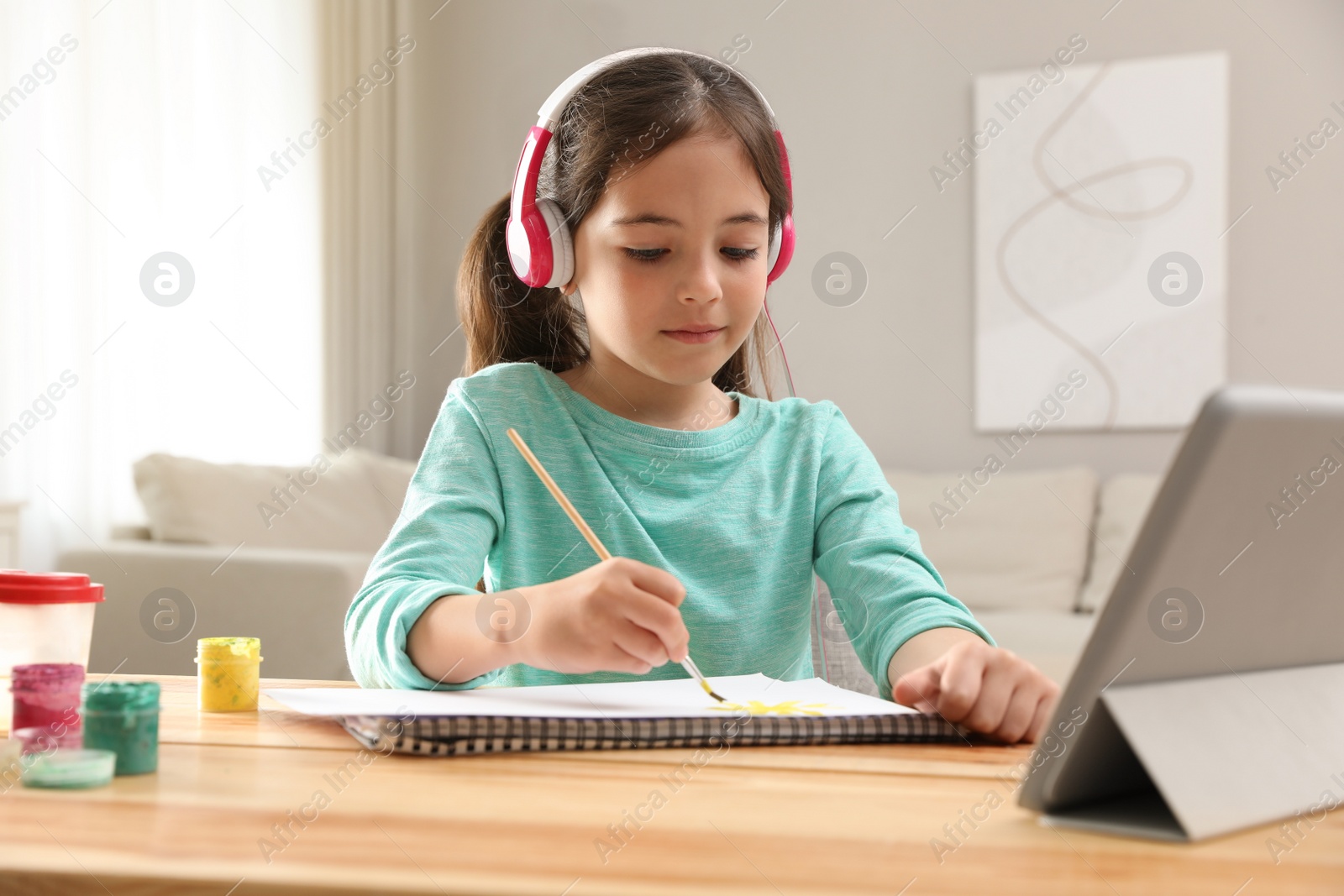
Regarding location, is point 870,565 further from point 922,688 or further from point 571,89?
point 571,89

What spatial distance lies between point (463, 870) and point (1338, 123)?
11.4 ft

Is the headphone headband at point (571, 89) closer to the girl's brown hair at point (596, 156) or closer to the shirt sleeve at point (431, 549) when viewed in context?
the girl's brown hair at point (596, 156)

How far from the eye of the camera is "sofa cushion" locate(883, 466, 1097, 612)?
9.70ft

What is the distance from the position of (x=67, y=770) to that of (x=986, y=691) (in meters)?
0.49

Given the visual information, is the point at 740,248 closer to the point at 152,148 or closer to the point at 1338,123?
the point at 152,148

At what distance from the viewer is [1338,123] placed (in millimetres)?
3133

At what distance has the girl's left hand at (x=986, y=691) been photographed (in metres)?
0.68

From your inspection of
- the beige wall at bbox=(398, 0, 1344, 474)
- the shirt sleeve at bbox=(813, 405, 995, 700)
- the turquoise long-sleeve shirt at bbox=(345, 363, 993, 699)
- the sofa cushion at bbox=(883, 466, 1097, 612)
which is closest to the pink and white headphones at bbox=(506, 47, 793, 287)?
the turquoise long-sleeve shirt at bbox=(345, 363, 993, 699)

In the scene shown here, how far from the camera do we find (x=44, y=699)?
618 millimetres

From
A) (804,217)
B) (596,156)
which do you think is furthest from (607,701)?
(804,217)

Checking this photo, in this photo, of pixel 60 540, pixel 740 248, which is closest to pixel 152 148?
pixel 60 540

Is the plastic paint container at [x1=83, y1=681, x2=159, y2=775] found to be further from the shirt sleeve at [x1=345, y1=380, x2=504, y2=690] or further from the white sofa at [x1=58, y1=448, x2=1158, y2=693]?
the white sofa at [x1=58, y1=448, x2=1158, y2=693]

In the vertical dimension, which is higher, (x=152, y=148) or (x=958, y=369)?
(x=152, y=148)

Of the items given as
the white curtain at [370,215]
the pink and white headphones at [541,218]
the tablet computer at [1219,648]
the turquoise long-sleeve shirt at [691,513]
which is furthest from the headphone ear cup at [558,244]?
the white curtain at [370,215]
